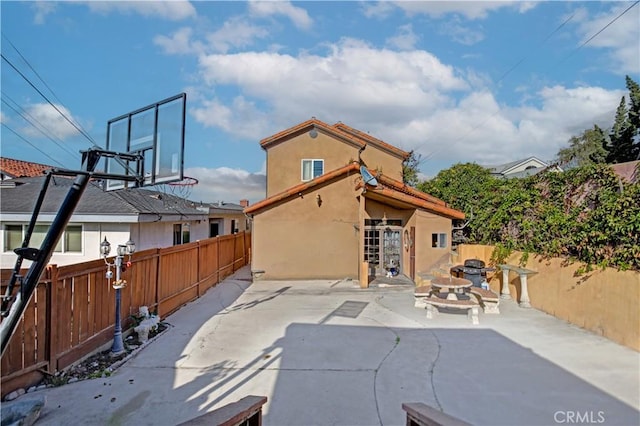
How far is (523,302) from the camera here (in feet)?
30.1

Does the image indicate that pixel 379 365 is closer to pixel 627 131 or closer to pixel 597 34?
pixel 597 34

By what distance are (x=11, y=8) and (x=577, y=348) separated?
45.5 ft

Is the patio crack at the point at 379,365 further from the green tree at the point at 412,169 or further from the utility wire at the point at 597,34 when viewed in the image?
the green tree at the point at 412,169

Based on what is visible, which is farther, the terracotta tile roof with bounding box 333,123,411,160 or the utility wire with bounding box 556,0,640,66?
the terracotta tile roof with bounding box 333,123,411,160

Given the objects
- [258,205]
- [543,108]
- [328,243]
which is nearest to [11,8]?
[258,205]

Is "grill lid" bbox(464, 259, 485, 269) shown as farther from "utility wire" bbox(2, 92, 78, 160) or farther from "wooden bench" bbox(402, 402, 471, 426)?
"utility wire" bbox(2, 92, 78, 160)

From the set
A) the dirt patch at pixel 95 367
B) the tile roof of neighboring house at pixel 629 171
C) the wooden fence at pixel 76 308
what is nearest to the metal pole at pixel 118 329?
the dirt patch at pixel 95 367

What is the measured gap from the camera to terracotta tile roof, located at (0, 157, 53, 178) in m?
17.7

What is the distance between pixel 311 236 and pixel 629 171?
9.86 metres

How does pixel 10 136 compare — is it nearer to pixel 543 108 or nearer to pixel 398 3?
pixel 398 3

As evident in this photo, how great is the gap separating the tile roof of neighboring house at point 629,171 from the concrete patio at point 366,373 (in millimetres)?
3332

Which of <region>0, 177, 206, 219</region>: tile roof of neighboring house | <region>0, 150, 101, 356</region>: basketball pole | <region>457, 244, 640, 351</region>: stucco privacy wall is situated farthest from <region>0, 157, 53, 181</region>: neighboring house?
<region>457, 244, 640, 351</region>: stucco privacy wall

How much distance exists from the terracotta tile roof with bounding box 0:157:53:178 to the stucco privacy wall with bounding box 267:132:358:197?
12.1 metres

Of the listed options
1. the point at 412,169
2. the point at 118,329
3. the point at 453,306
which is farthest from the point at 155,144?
the point at 412,169
